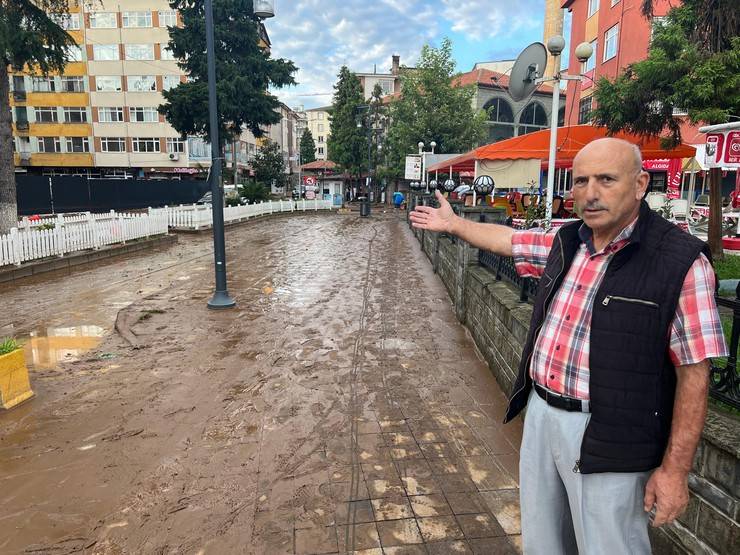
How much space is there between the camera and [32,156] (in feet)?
152

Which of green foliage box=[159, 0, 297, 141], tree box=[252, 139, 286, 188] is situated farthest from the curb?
tree box=[252, 139, 286, 188]

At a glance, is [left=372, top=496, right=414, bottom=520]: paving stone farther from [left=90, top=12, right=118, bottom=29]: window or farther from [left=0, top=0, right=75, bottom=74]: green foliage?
[left=90, top=12, right=118, bottom=29]: window

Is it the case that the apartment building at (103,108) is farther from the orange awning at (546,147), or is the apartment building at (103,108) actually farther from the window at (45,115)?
the orange awning at (546,147)

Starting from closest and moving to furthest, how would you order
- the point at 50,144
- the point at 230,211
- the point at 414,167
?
the point at 230,211
the point at 414,167
the point at 50,144

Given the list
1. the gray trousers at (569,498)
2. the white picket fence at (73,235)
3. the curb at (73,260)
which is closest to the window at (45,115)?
the white picket fence at (73,235)

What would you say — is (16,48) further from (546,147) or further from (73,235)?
(546,147)

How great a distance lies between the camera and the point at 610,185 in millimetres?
1787

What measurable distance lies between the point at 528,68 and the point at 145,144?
46.3 metres

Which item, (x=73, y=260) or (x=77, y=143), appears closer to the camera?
(x=73, y=260)

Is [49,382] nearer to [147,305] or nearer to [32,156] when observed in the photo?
[147,305]

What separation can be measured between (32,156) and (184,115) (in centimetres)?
2812

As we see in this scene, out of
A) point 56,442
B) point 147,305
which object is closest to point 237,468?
point 56,442

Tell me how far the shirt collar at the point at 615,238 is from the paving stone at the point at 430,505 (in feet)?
6.75

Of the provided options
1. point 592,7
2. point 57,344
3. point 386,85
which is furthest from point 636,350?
point 386,85
